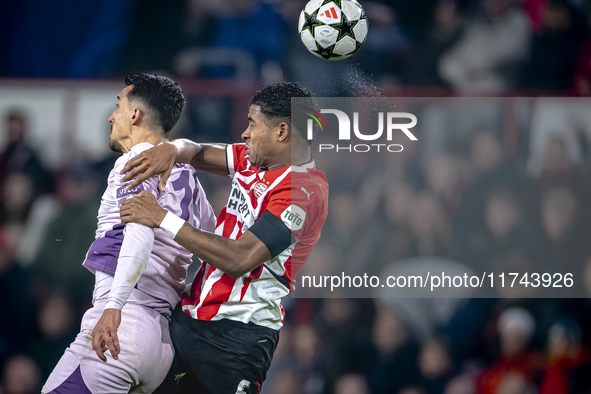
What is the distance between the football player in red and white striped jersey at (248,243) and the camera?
2.16 m

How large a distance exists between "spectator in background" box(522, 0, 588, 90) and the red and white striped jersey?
2.55 meters

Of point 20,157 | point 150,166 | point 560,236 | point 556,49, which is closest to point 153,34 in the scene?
point 20,157

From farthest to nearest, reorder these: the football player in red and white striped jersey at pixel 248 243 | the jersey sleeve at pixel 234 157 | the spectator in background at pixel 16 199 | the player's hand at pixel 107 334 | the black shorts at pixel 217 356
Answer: the spectator in background at pixel 16 199 < the jersey sleeve at pixel 234 157 < the black shorts at pixel 217 356 < the football player in red and white striped jersey at pixel 248 243 < the player's hand at pixel 107 334

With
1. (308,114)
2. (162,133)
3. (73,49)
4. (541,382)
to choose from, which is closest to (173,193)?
(162,133)

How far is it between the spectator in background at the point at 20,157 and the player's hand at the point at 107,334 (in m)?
2.42

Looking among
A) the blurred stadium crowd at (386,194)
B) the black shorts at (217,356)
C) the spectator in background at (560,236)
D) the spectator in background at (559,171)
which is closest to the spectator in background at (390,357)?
the blurred stadium crowd at (386,194)

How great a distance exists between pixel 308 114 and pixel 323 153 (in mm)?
1402

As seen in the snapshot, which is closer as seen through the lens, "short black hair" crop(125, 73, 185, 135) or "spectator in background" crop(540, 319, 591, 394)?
"short black hair" crop(125, 73, 185, 135)

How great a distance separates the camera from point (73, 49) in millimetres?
4020

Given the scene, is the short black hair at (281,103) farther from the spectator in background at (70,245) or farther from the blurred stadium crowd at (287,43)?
the spectator in background at (70,245)

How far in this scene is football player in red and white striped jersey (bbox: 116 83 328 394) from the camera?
216 centimetres

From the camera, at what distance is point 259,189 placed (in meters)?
2.43

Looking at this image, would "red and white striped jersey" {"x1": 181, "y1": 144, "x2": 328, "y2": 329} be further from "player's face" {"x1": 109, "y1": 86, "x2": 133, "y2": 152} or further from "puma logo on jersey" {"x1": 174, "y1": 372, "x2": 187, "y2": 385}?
"player's face" {"x1": 109, "y1": 86, "x2": 133, "y2": 152}

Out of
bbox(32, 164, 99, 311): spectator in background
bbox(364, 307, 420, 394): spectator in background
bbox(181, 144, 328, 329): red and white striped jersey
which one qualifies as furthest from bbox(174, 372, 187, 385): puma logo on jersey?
bbox(364, 307, 420, 394): spectator in background
